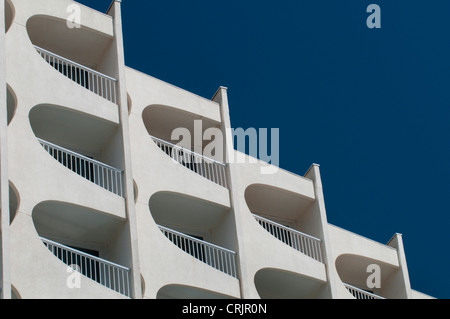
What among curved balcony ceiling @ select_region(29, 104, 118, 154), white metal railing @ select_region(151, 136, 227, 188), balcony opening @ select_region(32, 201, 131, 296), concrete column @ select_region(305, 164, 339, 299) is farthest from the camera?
concrete column @ select_region(305, 164, 339, 299)

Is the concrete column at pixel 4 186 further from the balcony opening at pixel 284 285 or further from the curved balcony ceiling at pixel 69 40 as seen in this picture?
the balcony opening at pixel 284 285

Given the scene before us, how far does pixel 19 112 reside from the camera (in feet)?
97.1

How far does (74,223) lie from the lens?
3027 centimetres

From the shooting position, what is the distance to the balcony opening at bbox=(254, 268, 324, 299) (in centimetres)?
3488

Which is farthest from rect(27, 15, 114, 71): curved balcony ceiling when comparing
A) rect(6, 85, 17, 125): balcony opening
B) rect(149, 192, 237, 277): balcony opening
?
rect(149, 192, 237, 277): balcony opening

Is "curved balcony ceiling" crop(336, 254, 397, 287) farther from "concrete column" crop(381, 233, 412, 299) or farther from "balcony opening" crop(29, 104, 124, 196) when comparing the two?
"balcony opening" crop(29, 104, 124, 196)

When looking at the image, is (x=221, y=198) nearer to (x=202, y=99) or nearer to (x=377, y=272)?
(x=202, y=99)

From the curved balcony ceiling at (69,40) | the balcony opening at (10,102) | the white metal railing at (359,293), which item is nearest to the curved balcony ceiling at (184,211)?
the balcony opening at (10,102)

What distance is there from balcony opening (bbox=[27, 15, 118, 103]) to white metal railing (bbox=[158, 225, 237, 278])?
17.1ft

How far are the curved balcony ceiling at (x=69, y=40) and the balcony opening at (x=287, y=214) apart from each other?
783 cm

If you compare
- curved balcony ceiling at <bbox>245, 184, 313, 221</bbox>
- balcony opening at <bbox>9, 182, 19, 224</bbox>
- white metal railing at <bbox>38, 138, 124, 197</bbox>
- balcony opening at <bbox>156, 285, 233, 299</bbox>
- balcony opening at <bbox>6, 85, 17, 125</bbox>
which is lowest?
balcony opening at <bbox>156, 285, 233, 299</bbox>

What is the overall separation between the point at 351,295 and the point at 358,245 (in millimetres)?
2993

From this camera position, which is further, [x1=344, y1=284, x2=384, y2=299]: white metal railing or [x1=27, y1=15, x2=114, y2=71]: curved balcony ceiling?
[x1=344, y1=284, x2=384, y2=299]: white metal railing

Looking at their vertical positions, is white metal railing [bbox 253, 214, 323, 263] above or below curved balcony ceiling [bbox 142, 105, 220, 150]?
below
